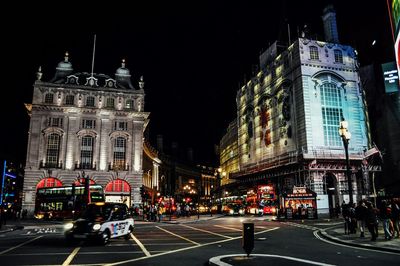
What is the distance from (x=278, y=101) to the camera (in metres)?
55.0

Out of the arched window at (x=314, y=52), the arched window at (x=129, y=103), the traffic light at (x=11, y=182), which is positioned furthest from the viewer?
the traffic light at (x=11, y=182)

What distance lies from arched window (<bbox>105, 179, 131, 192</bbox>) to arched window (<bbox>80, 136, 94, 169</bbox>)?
4.51m

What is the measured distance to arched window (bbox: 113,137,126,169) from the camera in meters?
58.1

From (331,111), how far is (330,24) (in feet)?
55.4

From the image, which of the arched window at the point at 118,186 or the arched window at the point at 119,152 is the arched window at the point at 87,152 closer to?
the arched window at the point at 119,152

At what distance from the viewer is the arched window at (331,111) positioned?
48.7 metres

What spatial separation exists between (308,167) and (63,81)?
4457 centimetres

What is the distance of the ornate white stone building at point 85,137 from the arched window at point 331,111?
3043 cm

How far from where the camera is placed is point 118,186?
57094 mm

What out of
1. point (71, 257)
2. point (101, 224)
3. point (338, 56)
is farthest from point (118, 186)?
point (71, 257)

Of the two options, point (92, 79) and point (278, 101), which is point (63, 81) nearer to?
point (92, 79)

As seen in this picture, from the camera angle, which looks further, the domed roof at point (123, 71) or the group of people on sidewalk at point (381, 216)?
the domed roof at point (123, 71)

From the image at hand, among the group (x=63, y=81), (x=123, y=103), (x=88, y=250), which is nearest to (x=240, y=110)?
(x=123, y=103)

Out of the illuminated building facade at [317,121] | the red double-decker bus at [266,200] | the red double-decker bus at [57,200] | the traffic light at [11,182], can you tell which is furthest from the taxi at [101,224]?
the traffic light at [11,182]
